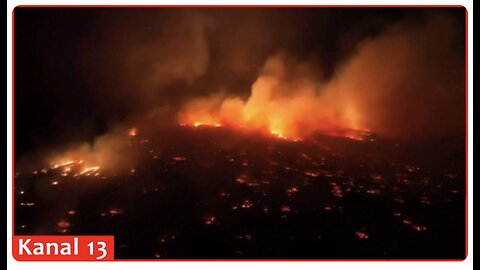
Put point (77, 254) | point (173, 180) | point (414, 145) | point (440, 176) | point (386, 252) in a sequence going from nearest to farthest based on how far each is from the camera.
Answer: point (77, 254), point (386, 252), point (173, 180), point (440, 176), point (414, 145)

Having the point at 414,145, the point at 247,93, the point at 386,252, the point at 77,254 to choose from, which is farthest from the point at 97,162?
the point at 414,145

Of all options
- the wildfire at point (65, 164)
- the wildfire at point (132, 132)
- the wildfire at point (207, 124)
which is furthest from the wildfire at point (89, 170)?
the wildfire at point (207, 124)

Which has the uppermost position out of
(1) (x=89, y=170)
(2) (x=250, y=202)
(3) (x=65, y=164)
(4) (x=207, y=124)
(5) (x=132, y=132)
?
(4) (x=207, y=124)

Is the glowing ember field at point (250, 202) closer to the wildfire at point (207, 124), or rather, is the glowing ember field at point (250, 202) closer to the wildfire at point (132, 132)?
the wildfire at point (132, 132)

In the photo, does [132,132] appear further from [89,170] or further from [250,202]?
[250,202]

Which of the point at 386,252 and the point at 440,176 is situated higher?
the point at 440,176

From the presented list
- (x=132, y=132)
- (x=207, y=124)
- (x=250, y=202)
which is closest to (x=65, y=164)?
(x=132, y=132)

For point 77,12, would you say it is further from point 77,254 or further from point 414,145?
point 414,145

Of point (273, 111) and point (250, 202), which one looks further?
point (273, 111)

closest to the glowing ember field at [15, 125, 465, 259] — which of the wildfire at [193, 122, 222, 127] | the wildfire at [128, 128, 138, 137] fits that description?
the wildfire at [128, 128, 138, 137]
